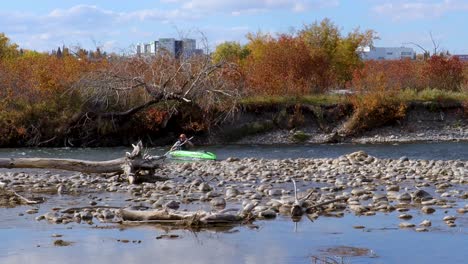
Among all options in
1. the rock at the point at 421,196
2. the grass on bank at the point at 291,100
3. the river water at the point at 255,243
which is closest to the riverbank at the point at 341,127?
the grass on bank at the point at 291,100

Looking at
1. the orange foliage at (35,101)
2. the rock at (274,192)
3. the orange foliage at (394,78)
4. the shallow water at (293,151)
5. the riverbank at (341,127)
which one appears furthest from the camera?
the orange foliage at (394,78)

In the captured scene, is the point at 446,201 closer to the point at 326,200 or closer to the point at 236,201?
the point at 326,200

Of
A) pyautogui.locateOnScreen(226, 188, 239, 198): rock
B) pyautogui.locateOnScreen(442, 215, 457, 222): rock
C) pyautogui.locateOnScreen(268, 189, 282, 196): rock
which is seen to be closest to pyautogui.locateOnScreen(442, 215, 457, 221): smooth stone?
pyautogui.locateOnScreen(442, 215, 457, 222): rock

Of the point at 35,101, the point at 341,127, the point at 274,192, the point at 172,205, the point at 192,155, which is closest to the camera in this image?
the point at 172,205

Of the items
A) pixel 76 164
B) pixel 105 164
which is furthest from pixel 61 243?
pixel 105 164

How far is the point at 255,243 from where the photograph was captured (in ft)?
42.0

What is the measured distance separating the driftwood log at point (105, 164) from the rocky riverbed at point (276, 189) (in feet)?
1.19

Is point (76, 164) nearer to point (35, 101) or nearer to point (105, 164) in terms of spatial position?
point (105, 164)

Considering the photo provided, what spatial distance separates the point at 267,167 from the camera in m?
25.4

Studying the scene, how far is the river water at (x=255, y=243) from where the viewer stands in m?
11.7

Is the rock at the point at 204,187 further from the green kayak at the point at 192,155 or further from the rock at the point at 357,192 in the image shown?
the green kayak at the point at 192,155

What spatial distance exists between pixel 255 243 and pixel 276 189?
20.2 ft

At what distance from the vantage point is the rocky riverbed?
51.6 feet

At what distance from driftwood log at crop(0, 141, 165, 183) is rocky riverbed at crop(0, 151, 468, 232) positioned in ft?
1.19
